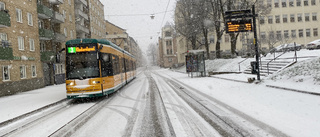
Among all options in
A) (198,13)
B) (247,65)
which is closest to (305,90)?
(247,65)

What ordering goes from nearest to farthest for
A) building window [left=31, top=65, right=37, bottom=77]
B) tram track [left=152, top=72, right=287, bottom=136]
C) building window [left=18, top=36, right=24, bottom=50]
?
tram track [left=152, top=72, right=287, bottom=136], building window [left=18, top=36, right=24, bottom=50], building window [left=31, top=65, right=37, bottom=77]

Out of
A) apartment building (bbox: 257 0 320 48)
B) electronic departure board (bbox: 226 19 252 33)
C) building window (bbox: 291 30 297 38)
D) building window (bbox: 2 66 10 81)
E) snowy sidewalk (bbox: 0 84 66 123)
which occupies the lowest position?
snowy sidewalk (bbox: 0 84 66 123)

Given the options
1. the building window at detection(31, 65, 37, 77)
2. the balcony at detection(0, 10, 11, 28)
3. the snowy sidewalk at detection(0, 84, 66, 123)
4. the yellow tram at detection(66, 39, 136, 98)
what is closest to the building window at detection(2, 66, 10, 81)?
the balcony at detection(0, 10, 11, 28)

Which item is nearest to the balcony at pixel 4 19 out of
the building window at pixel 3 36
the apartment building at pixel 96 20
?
the building window at pixel 3 36

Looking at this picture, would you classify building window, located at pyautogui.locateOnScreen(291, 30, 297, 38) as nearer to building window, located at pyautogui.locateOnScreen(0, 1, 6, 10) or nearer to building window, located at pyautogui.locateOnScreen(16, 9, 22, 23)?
building window, located at pyautogui.locateOnScreen(16, 9, 22, 23)

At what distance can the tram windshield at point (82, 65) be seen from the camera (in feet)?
33.3

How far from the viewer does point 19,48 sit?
20.2 meters

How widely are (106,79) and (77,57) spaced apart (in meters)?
1.71

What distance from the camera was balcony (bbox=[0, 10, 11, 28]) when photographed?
16862mm

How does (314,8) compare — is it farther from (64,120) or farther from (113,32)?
(113,32)

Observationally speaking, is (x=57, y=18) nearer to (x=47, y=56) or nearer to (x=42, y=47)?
(x=42, y=47)

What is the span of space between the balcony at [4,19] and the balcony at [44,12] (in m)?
6.26

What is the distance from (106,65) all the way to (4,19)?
473 inches

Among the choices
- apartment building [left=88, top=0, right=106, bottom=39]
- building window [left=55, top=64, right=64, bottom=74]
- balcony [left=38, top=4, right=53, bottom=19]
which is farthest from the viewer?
apartment building [left=88, top=0, right=106, bottom=39]
